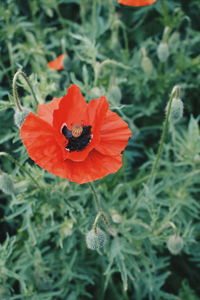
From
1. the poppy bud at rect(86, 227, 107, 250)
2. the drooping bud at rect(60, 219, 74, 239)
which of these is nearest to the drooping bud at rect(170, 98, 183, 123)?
the poppy bud at rect(86, 227, 107, 250)

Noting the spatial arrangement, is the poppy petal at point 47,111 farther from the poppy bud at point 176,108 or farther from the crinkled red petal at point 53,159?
the poppy bud at point 176,108

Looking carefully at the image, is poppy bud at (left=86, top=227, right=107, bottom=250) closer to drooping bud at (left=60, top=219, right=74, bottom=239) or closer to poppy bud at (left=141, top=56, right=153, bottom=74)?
drooping bud at (left=60, top=219, right=74, bottom=239)

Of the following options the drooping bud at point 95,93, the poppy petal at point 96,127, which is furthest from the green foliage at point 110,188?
the poppy petal at point 96,127

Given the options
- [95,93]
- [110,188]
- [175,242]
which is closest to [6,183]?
[95,93]

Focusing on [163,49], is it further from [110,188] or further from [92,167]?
[92,167]

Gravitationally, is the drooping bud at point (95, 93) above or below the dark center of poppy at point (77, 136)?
above

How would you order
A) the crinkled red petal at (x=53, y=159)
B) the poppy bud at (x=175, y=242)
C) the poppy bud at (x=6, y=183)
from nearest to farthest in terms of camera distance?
the crinkled red petal at (x=53, y=159), the poppy bud at (x=6, y=183), the poppy bud at (x=175, y=242)

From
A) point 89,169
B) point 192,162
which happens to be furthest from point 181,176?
point 89,169
